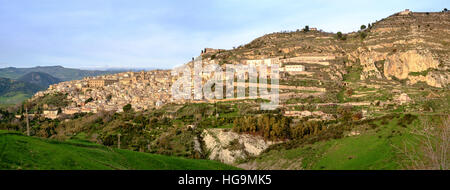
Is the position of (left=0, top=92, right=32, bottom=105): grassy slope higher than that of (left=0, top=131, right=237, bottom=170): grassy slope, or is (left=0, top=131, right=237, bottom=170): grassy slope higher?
(left=0, top=131, right=237, bottom=170): grassy slope

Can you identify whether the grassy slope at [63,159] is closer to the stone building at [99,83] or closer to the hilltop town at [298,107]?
the hilltop town at [298,107]

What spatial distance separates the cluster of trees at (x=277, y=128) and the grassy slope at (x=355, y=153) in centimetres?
684

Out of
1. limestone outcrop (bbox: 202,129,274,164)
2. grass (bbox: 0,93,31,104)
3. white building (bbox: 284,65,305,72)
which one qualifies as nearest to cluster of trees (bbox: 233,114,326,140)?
limestone outcrop (bbox: 202,129,274,164)

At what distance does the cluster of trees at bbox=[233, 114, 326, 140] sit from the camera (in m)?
32.2

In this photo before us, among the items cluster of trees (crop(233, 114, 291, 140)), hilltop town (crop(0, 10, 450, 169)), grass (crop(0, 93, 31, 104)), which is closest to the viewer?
hilltop town (crop(0, 10, 450, 169))

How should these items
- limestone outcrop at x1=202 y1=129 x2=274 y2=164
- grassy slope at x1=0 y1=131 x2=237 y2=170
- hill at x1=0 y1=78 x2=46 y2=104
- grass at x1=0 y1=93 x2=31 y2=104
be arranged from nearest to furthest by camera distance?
grassy slope at x1=0 y1=131 x2=237 y2=170
limestone outcrop at x1=202 y1=129 x2=274 y2=164
grass at x1=0 y1=93 x2=31 y2=104
hill at x1=0 y1=78 x2=46 y2=104

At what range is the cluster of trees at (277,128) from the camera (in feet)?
106

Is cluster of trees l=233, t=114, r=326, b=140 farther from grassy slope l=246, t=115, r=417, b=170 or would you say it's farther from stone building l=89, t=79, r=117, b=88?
stone building l=89, t=79, r=117, b=88

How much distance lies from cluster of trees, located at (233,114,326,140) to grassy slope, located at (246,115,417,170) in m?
6.84

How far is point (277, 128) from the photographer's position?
33.1 metres

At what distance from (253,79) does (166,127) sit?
73.3 feet

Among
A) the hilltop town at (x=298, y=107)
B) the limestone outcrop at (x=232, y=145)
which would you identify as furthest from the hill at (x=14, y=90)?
the limestone outcrop at (x=232, y=145)

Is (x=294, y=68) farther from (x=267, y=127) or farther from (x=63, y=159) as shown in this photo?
(x=63, y=159)
